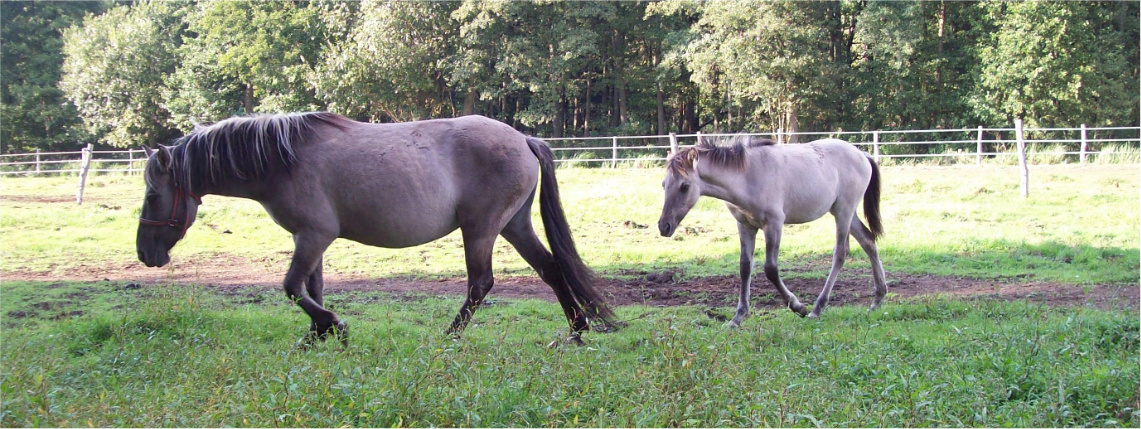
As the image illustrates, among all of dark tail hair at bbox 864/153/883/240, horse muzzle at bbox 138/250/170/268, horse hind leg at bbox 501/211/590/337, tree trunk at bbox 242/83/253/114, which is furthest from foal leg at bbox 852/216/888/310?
tree trunk at bbox 242/83/253/114

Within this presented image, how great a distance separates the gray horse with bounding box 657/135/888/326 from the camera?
6855 mm

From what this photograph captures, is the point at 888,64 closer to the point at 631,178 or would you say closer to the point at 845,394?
the point at 631,178

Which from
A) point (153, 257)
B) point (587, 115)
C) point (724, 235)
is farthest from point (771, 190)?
point (587, 115)

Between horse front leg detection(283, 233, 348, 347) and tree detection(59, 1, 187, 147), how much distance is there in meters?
33.3

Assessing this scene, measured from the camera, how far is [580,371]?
4.08m

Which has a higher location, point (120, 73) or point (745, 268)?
point (120, 73)

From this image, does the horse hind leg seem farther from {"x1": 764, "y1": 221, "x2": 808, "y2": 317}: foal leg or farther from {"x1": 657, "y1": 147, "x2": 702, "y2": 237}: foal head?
{"x1": 764, "y1": 221, "x2": 808, "y2": 317}: foal leg

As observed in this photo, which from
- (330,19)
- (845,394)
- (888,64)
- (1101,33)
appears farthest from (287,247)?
(1101,33)

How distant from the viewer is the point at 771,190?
6.96m

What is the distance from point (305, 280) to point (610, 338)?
2117mm

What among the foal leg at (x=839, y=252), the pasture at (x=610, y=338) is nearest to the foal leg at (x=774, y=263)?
the pasture at (x=610, y=338)

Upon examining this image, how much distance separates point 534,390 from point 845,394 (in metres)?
1.58

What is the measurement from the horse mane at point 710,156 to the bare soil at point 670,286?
132cm

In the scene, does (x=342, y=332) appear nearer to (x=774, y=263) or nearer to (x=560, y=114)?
(x=774, y=263)
